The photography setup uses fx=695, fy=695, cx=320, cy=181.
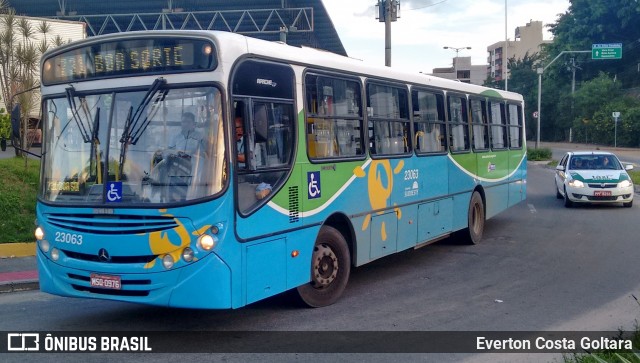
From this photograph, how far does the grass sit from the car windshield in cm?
1417

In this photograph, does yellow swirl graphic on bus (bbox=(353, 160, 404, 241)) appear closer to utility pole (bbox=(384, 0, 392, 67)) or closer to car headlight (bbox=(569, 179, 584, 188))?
car headlight (bbox=(569, 179, 584, 188))

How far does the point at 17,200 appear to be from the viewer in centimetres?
1361

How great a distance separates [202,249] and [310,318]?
1.95 meters

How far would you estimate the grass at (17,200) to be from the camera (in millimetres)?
12516

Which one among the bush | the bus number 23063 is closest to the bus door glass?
the bus number 23063

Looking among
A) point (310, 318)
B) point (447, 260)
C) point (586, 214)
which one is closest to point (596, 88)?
point (586, 214)

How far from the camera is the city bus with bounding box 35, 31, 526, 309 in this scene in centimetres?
658

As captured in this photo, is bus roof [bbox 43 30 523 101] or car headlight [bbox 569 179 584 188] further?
car headlight [bbox 569 179 584 188]

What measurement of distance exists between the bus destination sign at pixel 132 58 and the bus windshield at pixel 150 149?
0.73 feet

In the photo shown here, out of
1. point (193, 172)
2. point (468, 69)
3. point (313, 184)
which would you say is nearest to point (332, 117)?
point (313, 184)

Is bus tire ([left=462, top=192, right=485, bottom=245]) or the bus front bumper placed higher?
the bus front bumper

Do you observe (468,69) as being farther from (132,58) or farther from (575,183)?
(132,58)

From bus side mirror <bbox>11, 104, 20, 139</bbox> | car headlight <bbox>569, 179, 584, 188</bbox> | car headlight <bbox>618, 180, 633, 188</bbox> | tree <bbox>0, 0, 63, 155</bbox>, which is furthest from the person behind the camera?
car headlight <bbox>569, 179, 584, 188</bbox>

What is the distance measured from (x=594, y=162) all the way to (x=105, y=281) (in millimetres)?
16270
